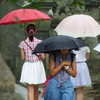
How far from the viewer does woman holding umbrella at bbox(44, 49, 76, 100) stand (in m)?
6.10

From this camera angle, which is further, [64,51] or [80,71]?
[80,71]

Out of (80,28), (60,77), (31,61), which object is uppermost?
(80,28)

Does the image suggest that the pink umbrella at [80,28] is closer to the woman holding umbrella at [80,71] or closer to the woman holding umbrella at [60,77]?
the woman holding umbrella at [80,71]

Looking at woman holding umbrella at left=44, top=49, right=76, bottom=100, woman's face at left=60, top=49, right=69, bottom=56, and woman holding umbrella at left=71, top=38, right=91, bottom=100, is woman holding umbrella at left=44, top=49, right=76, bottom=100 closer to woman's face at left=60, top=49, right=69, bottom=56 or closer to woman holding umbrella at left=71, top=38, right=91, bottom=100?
woman's face at left=60, top=49, right=69, bottom=56

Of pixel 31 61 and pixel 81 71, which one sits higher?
pixel 31 61

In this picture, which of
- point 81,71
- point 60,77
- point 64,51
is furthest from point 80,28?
point 60,77

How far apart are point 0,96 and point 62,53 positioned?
372 centimetres

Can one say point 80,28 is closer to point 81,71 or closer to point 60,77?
point 81,71

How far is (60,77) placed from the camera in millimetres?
6176

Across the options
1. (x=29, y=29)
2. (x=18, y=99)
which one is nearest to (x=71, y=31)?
(x=29, y=29)

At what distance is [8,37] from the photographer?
1223 centimetres

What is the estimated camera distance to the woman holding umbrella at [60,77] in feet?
20.0

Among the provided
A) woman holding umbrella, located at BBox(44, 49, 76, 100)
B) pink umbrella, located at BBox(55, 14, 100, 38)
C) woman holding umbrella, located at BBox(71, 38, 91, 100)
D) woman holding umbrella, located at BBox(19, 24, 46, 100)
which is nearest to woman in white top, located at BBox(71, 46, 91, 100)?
woman holding umbrella, located at BBox(71, 38, 91, 100)

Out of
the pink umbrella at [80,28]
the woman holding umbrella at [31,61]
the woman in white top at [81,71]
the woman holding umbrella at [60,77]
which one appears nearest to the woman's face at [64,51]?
the woman holding umbrella at [60,77]
